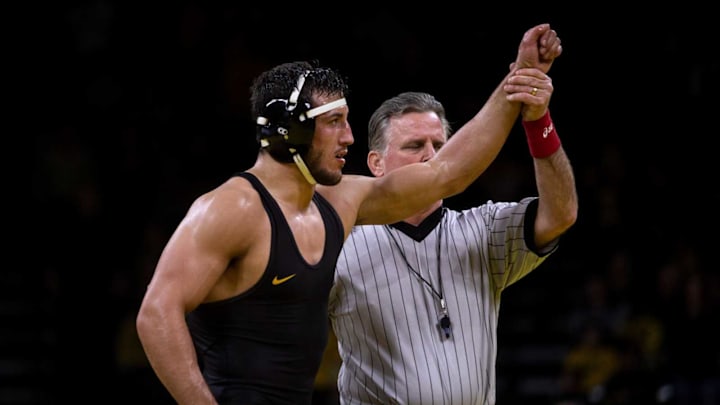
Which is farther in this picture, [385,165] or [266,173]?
[385,165]

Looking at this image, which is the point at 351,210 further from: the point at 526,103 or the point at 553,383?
the point at 553,383

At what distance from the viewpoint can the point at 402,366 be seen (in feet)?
11.8

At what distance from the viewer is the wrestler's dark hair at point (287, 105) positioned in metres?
3.15

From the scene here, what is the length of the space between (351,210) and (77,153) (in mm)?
5928

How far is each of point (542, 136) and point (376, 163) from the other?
0.75m

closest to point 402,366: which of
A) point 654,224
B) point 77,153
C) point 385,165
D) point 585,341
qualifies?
point 385,165

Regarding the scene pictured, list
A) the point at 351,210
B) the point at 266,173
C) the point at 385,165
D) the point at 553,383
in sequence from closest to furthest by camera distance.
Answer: the point at 266,173, the point at 351,210, the point at 385,165, the point at 553,383

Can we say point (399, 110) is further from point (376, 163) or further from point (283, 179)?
point (283, 179)

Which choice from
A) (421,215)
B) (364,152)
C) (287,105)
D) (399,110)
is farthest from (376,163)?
(364,152)

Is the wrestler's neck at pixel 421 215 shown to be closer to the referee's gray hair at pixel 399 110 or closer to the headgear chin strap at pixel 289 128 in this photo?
the referee's gray hair at pixel 399 110

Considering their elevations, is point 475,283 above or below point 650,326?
above

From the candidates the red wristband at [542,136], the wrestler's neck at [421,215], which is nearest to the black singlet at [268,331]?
the wrestler's neck at [421,215]

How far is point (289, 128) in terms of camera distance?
3.14 meters

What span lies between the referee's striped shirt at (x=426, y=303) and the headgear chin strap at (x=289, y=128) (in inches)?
26.1
